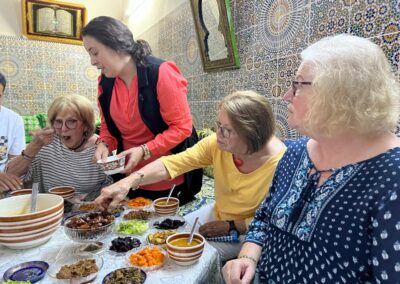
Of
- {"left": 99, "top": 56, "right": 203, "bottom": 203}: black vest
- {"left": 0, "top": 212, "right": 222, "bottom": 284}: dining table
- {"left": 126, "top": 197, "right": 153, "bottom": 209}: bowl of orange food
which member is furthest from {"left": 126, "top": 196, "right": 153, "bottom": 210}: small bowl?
{"left": 99, "top": 56, "right": 203, "bottom": 203}: black vest

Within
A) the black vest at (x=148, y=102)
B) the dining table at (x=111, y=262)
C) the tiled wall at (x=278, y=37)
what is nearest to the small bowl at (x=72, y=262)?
the dining table at (x=111, y=262)

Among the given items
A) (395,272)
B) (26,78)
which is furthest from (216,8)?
(26,78)

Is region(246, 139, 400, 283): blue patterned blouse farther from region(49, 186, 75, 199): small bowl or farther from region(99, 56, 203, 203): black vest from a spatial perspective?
region(49, 186, 75, 199): small bowl

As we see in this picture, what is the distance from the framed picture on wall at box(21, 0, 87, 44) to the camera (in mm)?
4180

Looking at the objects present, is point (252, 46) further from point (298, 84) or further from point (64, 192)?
point (64, 192)

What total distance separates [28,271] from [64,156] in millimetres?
905

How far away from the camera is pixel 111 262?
0.89m

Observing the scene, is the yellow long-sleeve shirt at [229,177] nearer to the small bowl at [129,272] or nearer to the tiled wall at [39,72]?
the small bowl at [129,272]

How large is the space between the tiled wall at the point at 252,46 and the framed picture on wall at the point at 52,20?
0.16 meters

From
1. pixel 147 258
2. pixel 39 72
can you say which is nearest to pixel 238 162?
pixel 147 258

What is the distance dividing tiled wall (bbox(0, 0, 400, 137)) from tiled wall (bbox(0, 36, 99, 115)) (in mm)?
13

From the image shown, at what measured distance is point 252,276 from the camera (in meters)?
1.03

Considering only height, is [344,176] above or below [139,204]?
above

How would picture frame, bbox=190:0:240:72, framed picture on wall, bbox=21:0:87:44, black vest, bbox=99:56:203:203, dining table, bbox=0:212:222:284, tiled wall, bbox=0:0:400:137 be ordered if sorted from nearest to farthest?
dining table, bbox=0:212:222:284, tiled wall, bbox=0:0:400:137, black vest, bbox=99:56:203:203, picture frame, bbox=190:0:240:72, framed picture on wall, bbox=21:0:87:44
